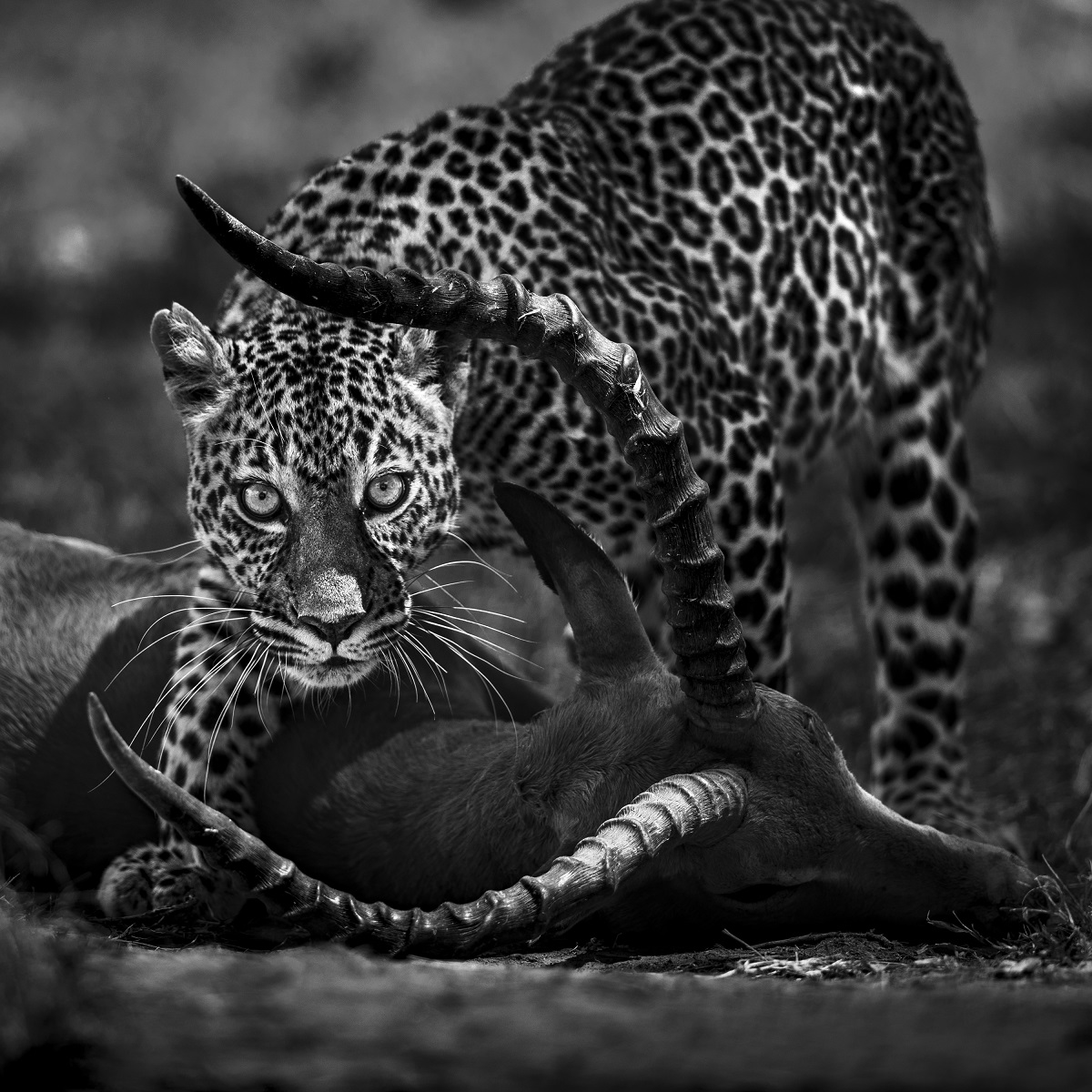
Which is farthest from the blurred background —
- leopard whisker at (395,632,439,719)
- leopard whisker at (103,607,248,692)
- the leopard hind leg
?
leopard whisker at (103,607,248,692)

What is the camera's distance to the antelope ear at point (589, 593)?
4641mm

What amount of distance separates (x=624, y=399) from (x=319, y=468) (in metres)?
1.05

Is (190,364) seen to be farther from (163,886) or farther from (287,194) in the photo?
(287,194)

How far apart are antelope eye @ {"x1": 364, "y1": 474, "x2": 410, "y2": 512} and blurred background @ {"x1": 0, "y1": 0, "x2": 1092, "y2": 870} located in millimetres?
2469

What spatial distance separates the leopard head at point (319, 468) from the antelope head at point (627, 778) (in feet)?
1.41

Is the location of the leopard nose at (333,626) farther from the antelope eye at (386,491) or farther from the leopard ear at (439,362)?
the leopard ear at (439,362)

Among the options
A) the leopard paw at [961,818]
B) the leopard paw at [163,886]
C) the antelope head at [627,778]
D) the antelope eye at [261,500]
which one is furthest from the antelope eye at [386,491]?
the leopard paw at [961,818]

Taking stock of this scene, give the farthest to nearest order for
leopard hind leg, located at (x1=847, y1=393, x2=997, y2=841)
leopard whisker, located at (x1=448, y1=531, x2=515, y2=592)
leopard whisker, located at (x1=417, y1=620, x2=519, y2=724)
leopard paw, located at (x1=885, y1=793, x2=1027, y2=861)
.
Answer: leopard hind leg, located at (x1=847, y1=393, x2=997, y2=841) < leopard paw, located at (x1=885, y1=793, x2=1027, y2=861) < leopard whisker, located at (x1=448, y1=531, x2=515, y2=592) < leopard whisker, located at (x1=417, y1=620, x2=519, y2=724)

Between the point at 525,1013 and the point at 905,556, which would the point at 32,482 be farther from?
the point at 525,1013

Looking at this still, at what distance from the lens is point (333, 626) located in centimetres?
477

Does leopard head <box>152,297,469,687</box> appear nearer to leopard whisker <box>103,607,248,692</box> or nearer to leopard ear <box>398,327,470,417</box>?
leopard ear <box>398,327,470,417</box>

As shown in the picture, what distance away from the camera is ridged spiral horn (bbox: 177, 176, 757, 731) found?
13.4 ft

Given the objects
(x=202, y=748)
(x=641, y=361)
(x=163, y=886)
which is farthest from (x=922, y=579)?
(x=163, y=886)

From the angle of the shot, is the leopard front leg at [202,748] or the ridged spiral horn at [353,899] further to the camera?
the leopard front leg at [202,748]
